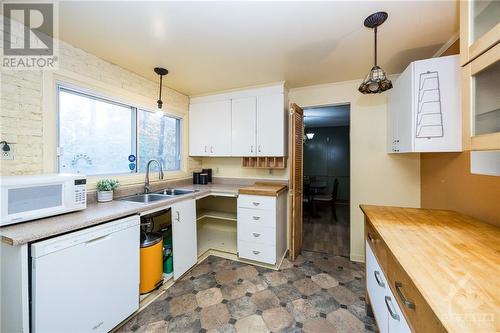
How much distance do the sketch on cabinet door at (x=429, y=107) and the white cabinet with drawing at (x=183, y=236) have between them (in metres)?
2.31

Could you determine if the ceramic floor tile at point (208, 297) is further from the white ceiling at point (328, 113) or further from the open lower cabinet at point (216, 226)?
the white ceiling at point (328, 113)

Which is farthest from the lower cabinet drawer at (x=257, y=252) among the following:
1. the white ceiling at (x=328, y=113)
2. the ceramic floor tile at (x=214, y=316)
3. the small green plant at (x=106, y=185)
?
the white ceiling at (x=328, y=113)

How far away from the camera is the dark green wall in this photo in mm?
6422

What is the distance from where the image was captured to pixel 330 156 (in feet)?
21.7

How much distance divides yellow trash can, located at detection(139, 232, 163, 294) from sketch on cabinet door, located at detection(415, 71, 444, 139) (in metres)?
2.51

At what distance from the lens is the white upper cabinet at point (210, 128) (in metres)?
2.99

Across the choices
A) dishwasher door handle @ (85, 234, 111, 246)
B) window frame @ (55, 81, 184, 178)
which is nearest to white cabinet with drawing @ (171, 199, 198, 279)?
dishwasher door handle @ (85, 234, 111, 246)

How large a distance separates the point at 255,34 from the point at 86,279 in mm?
2176

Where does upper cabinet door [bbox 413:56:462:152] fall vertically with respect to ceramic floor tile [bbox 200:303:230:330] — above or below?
above

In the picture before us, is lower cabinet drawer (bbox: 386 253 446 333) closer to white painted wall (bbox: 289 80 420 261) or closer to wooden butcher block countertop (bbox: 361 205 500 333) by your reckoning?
wooden butcher block countertop (bbox: 361 205 500 333)

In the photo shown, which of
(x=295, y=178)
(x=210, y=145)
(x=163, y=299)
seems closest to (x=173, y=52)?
(x=210, y=145)

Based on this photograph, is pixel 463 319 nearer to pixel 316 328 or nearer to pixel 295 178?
pixel 316 328

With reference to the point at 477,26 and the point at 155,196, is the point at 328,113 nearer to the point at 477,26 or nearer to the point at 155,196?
the point at 477,26

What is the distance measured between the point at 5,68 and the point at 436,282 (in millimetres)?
2767
